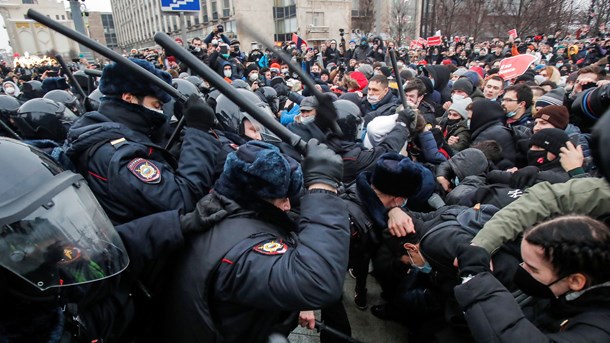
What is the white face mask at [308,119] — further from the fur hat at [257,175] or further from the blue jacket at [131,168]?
the fur hat at [257,175]

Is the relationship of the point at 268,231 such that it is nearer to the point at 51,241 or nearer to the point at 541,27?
the point at 51,241

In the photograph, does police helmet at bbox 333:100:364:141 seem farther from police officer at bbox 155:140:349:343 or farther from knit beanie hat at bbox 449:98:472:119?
knit beanie hat at bbox 449:98:472:119

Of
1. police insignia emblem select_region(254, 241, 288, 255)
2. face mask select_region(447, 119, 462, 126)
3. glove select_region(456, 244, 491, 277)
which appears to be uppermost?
police insignia emblem select_region(254, 241, 288, 255)

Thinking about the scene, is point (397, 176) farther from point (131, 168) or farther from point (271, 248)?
point (131, 168)

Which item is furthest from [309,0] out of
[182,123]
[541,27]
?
[182,123]

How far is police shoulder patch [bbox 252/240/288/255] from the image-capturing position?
1.46 metres

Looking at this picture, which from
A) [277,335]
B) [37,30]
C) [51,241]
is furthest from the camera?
[37,30]

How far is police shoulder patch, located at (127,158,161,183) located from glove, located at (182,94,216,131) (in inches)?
16.7

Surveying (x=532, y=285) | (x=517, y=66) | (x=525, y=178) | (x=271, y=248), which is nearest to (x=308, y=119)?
(x=525, y=178)

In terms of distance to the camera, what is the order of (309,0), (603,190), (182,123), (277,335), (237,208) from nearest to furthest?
(237,208) → (277,335) → (603,190) → (182,123) → (309,0)

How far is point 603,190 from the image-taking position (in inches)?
73.2

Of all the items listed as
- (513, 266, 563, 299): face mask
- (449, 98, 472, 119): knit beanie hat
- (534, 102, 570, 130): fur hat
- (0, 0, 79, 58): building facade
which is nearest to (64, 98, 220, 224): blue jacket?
(513, 266, 563, 299): face mask

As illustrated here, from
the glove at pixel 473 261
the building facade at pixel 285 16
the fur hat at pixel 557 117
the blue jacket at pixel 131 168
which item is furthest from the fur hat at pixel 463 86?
the building facade at pixel 285 16

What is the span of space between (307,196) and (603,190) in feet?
5.26
